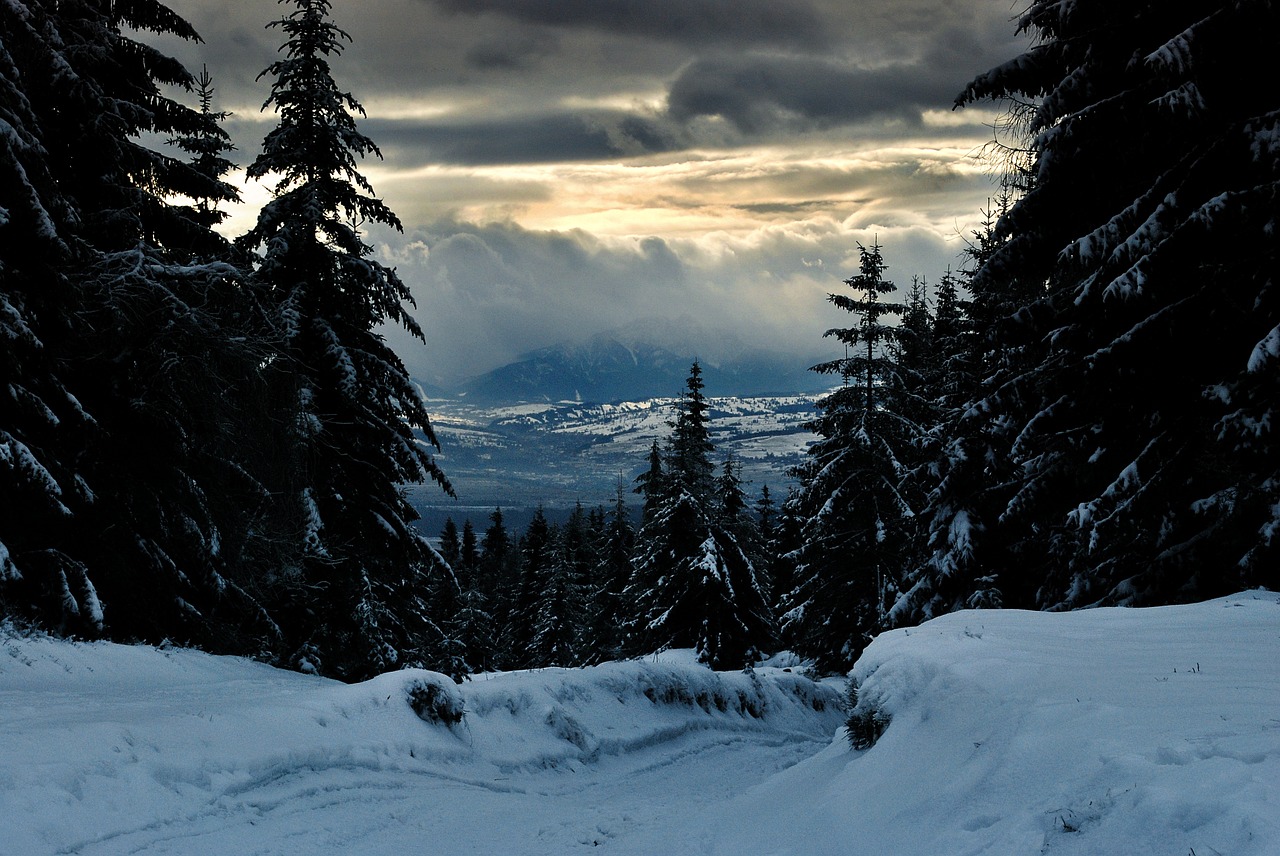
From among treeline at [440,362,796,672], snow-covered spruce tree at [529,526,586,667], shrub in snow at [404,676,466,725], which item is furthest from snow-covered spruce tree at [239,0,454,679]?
snow-covered spruce tree at [529,526,586,667]

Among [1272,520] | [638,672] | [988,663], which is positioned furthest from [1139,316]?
[638,672]

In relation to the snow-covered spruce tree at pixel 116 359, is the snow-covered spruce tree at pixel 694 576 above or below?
below

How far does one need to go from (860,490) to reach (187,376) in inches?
723

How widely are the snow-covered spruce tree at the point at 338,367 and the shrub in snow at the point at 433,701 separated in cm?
749

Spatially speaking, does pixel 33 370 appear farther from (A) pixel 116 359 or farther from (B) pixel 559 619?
(B) pixel 559 619

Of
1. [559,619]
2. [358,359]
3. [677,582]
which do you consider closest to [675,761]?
[358,359]

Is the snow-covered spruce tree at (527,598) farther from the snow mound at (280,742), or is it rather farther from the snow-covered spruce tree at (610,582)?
the snow mound at (280,742)

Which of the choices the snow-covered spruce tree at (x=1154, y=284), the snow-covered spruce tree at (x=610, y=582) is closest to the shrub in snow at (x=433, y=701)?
the snow-covered spruce tree at (x=1154, y=284)

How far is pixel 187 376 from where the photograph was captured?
1391 cm

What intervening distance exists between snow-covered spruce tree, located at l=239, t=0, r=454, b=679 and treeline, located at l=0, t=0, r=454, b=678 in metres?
0.05

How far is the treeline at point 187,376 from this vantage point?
485 inches

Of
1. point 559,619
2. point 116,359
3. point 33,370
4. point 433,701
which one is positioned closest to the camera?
point 433,701

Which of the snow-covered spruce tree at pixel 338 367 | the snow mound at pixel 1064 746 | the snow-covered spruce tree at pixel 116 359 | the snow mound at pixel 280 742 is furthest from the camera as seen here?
the snow-covered spruce tree at pixel 338 367

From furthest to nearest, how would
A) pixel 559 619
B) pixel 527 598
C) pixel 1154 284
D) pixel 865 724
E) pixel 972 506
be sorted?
pixel 527 598, pixel 559 619, pixel 972 506, pixel 1154 284, pixel 865 724
